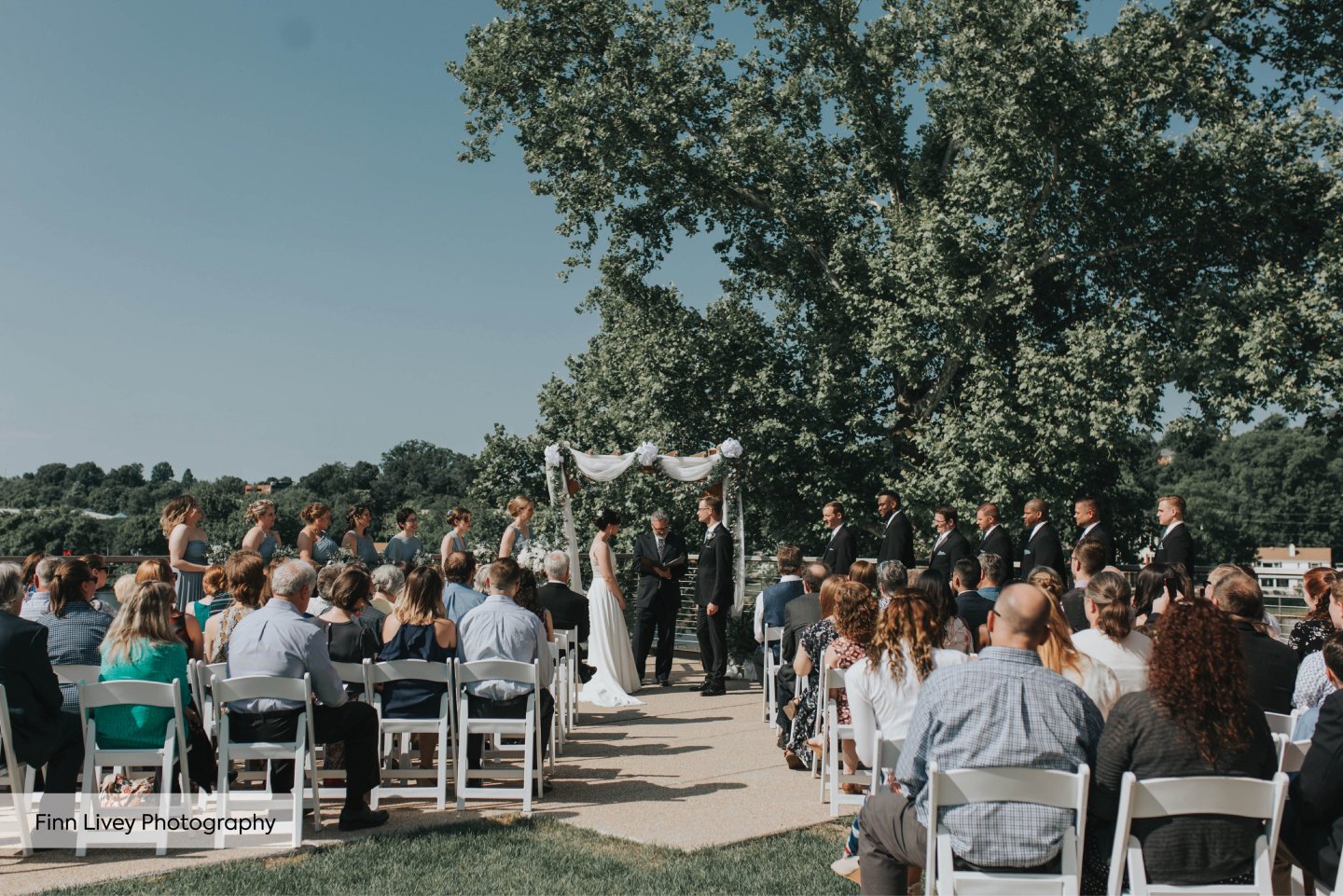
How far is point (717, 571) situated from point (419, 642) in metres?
5.30

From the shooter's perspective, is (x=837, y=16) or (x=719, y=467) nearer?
(x=719, y=467)

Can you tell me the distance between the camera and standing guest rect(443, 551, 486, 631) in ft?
26.3

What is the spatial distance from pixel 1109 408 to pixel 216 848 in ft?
46.8

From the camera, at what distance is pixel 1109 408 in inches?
646

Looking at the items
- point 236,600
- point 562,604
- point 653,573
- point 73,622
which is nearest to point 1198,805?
point 236,600

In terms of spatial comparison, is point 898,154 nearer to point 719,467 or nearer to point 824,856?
point 719,467

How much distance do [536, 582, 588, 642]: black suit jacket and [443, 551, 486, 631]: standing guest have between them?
1511mm

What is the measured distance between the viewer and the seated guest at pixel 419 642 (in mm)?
6555

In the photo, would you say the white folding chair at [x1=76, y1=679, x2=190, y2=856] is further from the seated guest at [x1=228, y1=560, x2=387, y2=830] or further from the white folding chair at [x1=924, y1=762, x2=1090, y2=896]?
the white folding chair at [x1=924, y1=762, x2=1090, y2=896]

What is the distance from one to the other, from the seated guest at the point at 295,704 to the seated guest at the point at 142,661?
1.04ft

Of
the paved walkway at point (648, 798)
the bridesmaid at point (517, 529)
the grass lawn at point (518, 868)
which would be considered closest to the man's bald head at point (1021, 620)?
the grass lawn at point (518, 868)

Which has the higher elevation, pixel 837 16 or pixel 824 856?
pixel 837 16

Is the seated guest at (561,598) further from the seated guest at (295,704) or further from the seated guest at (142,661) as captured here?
the seated guest at (142,661)

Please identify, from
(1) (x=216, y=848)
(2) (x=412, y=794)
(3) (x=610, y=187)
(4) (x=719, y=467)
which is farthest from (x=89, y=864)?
(3) (x=610, y=187)
